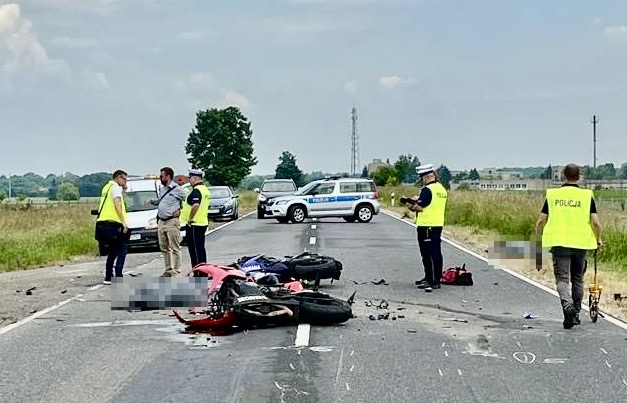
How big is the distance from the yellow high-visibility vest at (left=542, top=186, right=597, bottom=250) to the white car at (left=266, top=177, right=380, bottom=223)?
2719 centimetres

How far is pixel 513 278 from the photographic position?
16859 mm

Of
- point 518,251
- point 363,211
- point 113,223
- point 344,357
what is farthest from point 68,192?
point 344,357

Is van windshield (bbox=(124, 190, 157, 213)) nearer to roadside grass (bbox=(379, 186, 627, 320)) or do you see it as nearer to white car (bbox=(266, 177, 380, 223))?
roadside grass (bbox=(379, 186, 627, 320))

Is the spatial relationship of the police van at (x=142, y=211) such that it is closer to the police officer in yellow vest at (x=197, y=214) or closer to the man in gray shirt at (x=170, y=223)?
the man in gray shirt at (x=170, y=223)

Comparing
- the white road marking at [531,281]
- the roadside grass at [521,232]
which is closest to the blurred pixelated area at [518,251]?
the roadside grass at [521,232]

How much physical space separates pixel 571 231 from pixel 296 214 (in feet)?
89.2

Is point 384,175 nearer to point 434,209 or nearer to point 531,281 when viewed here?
point 531,281

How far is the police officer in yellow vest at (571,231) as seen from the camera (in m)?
11.3

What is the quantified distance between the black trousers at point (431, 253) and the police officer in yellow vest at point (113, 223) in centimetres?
508

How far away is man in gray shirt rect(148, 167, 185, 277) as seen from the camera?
16.8m

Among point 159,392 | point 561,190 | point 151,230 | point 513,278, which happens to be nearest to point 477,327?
point 561,190

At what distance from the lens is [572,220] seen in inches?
446

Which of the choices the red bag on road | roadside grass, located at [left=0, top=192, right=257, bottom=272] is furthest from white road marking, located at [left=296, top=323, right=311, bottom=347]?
roadside grass, located at [left=0, top=192, right=257, bottom=272]

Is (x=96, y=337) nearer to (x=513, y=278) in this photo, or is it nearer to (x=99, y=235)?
(x=99, y=235)
